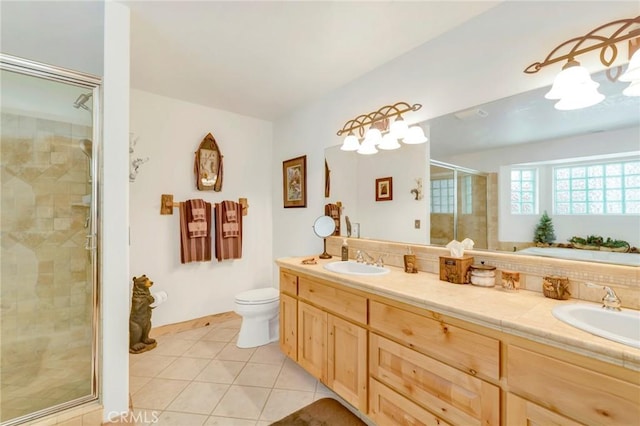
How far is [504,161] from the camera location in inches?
60.5

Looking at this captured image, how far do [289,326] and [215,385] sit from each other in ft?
2.08

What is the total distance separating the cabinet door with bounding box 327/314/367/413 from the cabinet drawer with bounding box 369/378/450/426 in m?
0.06

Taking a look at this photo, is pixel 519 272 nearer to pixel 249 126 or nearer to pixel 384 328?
pixel 384 328

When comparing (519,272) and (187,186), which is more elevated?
(187,186)

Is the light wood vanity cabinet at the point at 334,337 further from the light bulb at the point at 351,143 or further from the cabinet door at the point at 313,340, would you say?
→ the light bulb at the point at 351,143

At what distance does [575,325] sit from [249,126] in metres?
3.27

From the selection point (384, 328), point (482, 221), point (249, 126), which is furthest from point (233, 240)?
point (482, 221)

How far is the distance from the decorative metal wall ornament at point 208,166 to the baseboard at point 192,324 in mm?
1407

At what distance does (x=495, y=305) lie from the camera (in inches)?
44.9

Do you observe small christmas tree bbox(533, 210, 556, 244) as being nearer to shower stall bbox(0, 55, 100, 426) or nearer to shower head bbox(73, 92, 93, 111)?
shower stall bbox(0, 55, 100, 426)

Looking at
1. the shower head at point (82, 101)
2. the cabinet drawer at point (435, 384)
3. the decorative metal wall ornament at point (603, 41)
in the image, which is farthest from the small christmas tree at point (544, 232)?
the shower head at point (82, 101)

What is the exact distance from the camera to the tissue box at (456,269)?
150 centimetres

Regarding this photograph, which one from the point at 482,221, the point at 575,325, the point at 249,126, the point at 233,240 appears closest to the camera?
the point at 575,325

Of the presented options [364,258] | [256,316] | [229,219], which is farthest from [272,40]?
[256,316]
